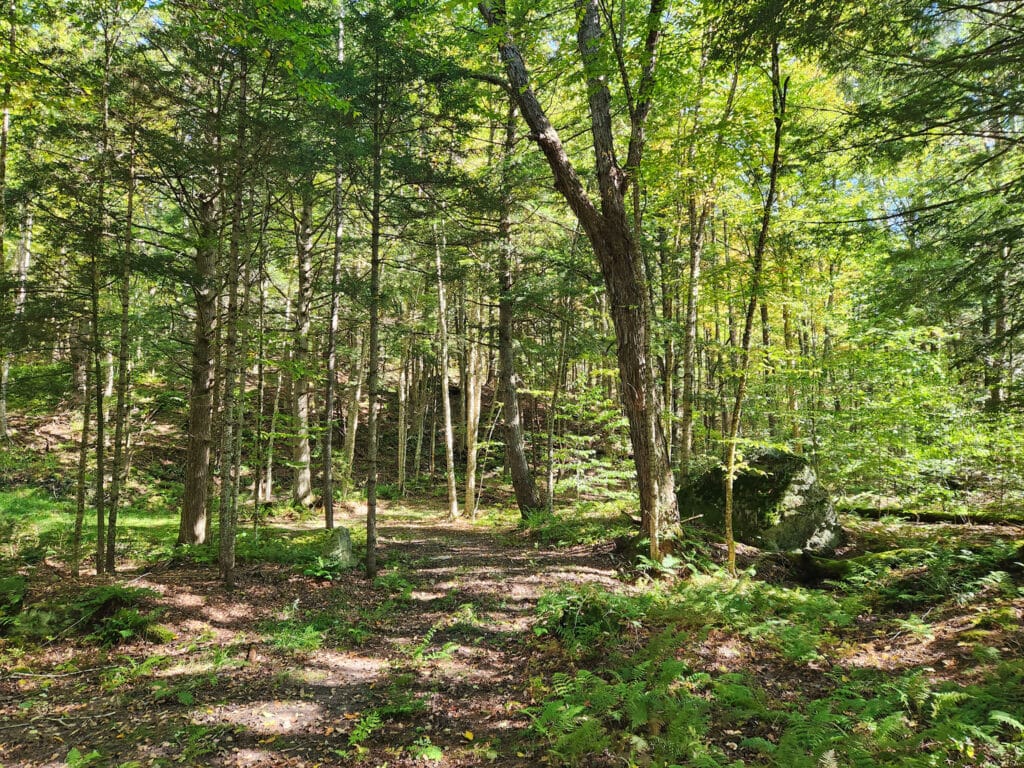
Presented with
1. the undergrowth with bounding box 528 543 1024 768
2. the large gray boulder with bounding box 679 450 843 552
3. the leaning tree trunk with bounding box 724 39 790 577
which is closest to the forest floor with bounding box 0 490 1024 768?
the undergrowth with bounding box 528 543 1024 768

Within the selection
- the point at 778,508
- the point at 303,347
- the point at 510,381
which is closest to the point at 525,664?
the point at 778,508

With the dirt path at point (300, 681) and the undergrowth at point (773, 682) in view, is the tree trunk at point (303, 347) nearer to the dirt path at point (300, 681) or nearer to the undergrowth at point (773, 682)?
the dirt path at point (300, 681)

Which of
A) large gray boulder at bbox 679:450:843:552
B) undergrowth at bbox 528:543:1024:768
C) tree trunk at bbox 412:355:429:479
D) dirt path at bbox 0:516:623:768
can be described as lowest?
dirt path at bbox 0:516:623:768

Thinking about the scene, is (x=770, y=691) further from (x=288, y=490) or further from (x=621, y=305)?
(x=288, y=490)

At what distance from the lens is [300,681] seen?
4.70 m

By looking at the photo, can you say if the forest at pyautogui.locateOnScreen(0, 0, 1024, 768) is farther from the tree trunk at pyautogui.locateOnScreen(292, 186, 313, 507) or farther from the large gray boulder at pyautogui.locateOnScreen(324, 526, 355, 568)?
the tree trunk at pyautogui.locateOnScreen(292, 186, 313, 507)

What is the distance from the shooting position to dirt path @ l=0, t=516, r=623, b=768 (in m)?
3.60

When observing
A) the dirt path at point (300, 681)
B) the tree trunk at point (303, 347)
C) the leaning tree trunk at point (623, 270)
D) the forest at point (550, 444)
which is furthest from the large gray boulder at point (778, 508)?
the tree trunk at point (303, 347)

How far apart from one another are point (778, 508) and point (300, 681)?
7780 millimetres

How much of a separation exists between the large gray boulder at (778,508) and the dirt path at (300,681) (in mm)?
2767

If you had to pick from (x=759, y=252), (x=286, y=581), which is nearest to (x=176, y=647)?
(x=286, y=581)

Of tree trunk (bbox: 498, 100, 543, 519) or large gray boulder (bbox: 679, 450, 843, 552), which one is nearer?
large gray boulder (bbox: 679, 450, 843, 552)

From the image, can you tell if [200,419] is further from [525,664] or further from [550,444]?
[525,664]

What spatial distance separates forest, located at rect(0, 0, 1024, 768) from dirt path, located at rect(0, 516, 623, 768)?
4 cm
